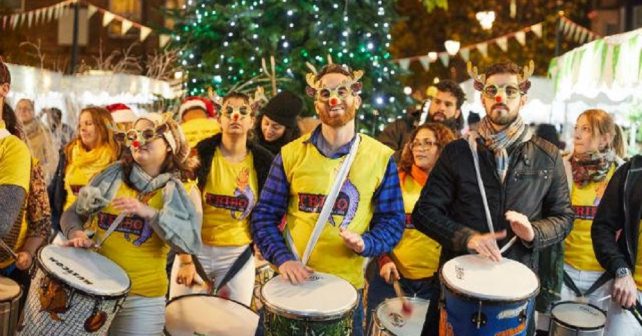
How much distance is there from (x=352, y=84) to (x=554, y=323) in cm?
270

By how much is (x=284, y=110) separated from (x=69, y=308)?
3.55 m

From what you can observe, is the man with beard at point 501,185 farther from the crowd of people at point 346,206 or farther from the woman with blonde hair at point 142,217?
the woman with blonde hair at point 142,217

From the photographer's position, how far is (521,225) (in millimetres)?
4086

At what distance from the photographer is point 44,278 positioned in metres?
4.45

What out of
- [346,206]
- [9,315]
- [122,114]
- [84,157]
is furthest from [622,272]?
[84,157]

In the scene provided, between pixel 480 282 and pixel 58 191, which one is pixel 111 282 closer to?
pixel 480 282

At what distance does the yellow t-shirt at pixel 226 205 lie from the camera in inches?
247

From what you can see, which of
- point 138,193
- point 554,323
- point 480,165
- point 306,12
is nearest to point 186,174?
point 138,193

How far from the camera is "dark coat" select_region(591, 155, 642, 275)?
507cm

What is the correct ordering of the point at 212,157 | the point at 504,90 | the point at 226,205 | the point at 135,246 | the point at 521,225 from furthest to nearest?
the point at 212,157 < the point at 226,205 < the point at 135,246 < the point at 504,90 < the point at 521,225

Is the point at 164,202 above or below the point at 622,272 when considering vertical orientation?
above

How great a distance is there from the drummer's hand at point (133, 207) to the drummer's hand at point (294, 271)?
102cm

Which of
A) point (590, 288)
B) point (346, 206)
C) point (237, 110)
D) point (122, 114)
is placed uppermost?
point (237, 110)

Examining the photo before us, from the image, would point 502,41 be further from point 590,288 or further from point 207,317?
point 207,317
